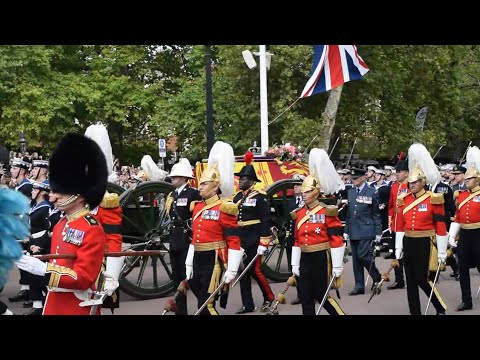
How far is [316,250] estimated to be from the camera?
24.3 ft

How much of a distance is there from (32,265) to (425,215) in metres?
5.04

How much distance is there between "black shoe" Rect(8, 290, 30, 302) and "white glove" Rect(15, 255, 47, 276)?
6.19m

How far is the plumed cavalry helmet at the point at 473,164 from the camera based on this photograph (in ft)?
30.5

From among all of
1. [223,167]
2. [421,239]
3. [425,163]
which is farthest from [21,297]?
[425,163]

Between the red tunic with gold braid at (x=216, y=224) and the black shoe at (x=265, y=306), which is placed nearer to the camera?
the red tunic with gold braid at (x=216, y=224)

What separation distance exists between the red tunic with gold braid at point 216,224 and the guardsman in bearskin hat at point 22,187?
10.3 feet

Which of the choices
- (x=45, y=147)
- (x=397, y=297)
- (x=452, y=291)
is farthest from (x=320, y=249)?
(x=45, y=147)

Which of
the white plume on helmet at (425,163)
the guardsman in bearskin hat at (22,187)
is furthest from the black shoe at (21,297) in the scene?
the white plume on helmet at (425,163)

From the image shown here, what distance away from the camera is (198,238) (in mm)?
7301

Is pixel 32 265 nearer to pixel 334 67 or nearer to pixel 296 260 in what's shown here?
pixel 296 260

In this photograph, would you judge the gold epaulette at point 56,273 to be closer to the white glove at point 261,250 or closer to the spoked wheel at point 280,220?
the white glove at point 261,250
